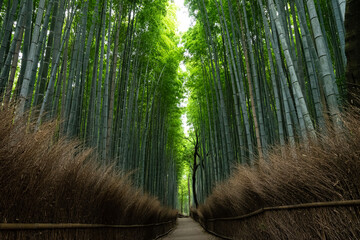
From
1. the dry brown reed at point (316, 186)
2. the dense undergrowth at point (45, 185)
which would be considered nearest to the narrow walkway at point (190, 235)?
the dry brown reed at point (316, 186)

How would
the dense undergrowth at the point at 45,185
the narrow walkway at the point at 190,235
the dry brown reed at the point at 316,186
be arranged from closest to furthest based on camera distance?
the dense undergrowth at the point at 45,185
the dry brown reed at the point at 316,186
the narrow walkway at the point at 190,235

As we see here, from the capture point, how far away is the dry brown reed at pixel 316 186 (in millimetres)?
1385

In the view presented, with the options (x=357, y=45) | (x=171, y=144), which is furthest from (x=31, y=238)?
(x=171, y=144)

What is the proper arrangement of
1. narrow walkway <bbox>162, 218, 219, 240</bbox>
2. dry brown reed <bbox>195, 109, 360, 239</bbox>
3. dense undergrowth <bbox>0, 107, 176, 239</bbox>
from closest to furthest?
dense undergrowth <bbox>0, 107, 176, 239</bbox> < dry brown reed <bbox>195, 109, 360, 239</bbox> < narrow walkway <bbox>162, 218, 219, 240</bbox>

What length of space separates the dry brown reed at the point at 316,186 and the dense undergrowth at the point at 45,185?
4.85ft

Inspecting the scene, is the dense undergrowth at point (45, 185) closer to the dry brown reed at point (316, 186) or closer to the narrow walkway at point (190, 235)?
the dry brown reed at point (316, 186)

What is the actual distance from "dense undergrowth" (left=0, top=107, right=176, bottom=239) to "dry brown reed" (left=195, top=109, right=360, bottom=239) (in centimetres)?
148

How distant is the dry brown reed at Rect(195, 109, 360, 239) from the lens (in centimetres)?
138

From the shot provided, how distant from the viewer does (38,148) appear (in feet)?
4.92

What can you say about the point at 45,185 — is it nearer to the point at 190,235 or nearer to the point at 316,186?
the point at 316,186

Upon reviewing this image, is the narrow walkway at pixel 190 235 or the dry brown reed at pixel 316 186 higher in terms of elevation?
the dry brown reed at pixel 316 186

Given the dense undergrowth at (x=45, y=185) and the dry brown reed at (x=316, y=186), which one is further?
the dry brown reed at (x=316, y=186)

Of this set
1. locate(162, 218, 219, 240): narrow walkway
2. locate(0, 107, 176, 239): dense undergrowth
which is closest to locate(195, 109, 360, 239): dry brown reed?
locate(0, 107, 176, 239): dense undergrowth

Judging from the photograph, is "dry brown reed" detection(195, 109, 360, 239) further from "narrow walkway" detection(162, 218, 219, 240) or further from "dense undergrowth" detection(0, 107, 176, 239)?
"narrow walkway" detection(162, 218, 219, 240)
